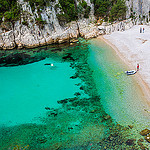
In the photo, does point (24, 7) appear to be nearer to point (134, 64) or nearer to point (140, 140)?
point (134, 64)

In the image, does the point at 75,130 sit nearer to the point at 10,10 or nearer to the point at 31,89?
the point at 31,89

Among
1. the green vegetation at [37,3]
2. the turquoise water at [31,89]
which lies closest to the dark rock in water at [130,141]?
the turquoise water at [31,89]

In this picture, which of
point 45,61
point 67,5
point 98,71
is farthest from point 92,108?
point 67,5

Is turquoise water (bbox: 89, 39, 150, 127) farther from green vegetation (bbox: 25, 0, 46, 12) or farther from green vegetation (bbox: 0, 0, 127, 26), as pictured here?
green vegetation (bbox: 25, 0, 46, 12)

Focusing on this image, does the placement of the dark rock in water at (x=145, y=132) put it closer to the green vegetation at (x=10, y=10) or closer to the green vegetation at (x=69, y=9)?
the green vegetation at (x=69, y=9)

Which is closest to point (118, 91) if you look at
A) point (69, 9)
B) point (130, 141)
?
point (130, 141)

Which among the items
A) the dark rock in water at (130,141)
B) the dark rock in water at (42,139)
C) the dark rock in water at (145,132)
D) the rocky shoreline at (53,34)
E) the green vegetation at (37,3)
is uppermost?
the green vegetation at (37,3)
